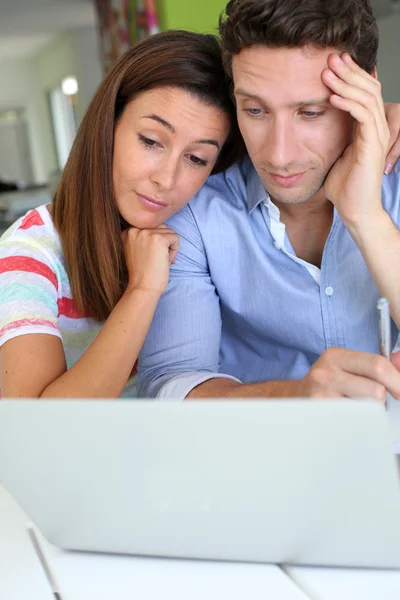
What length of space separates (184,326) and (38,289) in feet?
0.96

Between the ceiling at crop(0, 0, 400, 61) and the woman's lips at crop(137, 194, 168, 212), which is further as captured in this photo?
the ceiling at crop(0, 0, 400, 61)

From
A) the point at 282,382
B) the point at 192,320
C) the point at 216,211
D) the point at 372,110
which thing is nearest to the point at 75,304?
the point at 192,320

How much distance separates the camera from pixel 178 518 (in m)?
0.78

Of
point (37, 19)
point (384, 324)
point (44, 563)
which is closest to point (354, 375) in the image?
point (384, 324)

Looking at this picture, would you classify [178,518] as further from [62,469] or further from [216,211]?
[216,211]

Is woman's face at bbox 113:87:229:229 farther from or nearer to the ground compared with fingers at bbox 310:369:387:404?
farther from the ground

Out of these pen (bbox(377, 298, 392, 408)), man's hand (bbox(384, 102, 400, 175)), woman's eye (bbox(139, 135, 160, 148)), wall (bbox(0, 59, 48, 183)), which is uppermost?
wall (bbox(0, 59, 48, 183))

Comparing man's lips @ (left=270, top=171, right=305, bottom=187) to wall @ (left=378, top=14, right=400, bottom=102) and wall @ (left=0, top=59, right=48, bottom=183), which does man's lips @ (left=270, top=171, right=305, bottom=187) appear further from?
wall @ (left=0, top=59, right=48, bottom=183)

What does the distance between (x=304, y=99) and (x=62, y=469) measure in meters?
0.81

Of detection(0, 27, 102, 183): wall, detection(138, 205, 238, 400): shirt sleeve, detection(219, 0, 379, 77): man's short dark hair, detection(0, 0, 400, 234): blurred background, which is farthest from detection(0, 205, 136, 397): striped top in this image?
detection(0, 27, 102, 183): wall

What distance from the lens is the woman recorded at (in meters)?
1.40

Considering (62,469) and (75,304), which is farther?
(75,304)

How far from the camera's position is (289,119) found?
134cm

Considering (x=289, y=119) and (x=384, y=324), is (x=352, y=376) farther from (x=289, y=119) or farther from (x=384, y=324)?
(x=289, y=119)
